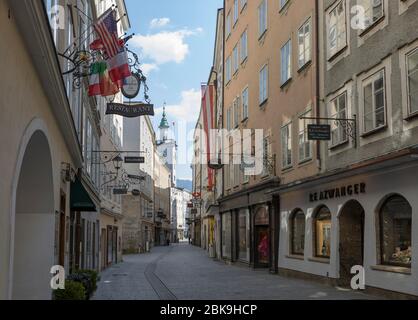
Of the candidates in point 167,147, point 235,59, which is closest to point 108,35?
point 235,59

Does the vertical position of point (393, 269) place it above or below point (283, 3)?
below

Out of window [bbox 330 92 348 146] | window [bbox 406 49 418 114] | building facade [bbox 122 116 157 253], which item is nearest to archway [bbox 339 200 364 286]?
window [bbox 330 92 348 146]

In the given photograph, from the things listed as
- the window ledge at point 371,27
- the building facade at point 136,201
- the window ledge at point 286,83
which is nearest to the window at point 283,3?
the window ledge at point 286,83

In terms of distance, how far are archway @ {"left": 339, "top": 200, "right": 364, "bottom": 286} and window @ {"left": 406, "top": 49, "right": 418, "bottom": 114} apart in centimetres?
470

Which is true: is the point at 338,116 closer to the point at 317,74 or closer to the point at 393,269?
the point at 317,74

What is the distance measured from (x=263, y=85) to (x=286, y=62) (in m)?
4.17

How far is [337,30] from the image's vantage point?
1930 centimetres

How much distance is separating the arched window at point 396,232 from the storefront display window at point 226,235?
20.2 m

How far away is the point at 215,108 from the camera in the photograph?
48031 millimetres

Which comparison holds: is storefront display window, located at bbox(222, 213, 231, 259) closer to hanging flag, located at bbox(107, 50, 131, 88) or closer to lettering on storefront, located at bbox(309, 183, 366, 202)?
lettering on storefront, located at bbox(309, 183, 366, 202)

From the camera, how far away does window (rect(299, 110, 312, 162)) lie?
21.5 metres
